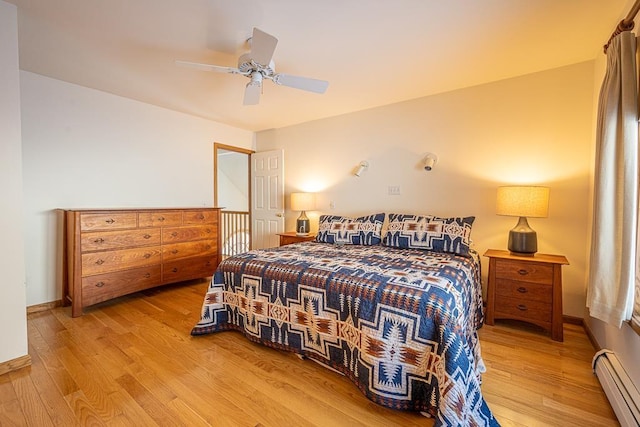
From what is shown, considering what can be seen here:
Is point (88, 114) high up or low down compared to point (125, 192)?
up

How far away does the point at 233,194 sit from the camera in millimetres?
6793

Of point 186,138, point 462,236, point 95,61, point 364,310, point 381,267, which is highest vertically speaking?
point 95,61

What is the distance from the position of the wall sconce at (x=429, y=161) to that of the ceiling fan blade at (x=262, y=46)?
79.7 inches

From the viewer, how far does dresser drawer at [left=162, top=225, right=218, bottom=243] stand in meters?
3.30

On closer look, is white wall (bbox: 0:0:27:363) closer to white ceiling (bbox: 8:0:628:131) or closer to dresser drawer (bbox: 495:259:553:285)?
white ceiling (bbox: 8:0:628:131)

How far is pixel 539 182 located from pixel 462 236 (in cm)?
92

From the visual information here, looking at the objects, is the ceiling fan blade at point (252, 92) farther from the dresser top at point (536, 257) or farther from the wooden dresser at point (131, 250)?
the dresser top at point (536, 257)

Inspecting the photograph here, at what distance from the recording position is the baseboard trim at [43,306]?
8.89 ft

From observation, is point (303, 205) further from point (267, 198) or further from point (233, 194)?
point (233, 194)

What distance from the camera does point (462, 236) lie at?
258cm

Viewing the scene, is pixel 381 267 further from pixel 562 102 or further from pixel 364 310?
pixel 562 102

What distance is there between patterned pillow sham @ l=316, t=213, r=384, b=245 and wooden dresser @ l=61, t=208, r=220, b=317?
1.60 m

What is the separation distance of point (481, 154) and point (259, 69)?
7.68 ft

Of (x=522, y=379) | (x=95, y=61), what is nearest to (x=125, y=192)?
(x=95, y=61)
